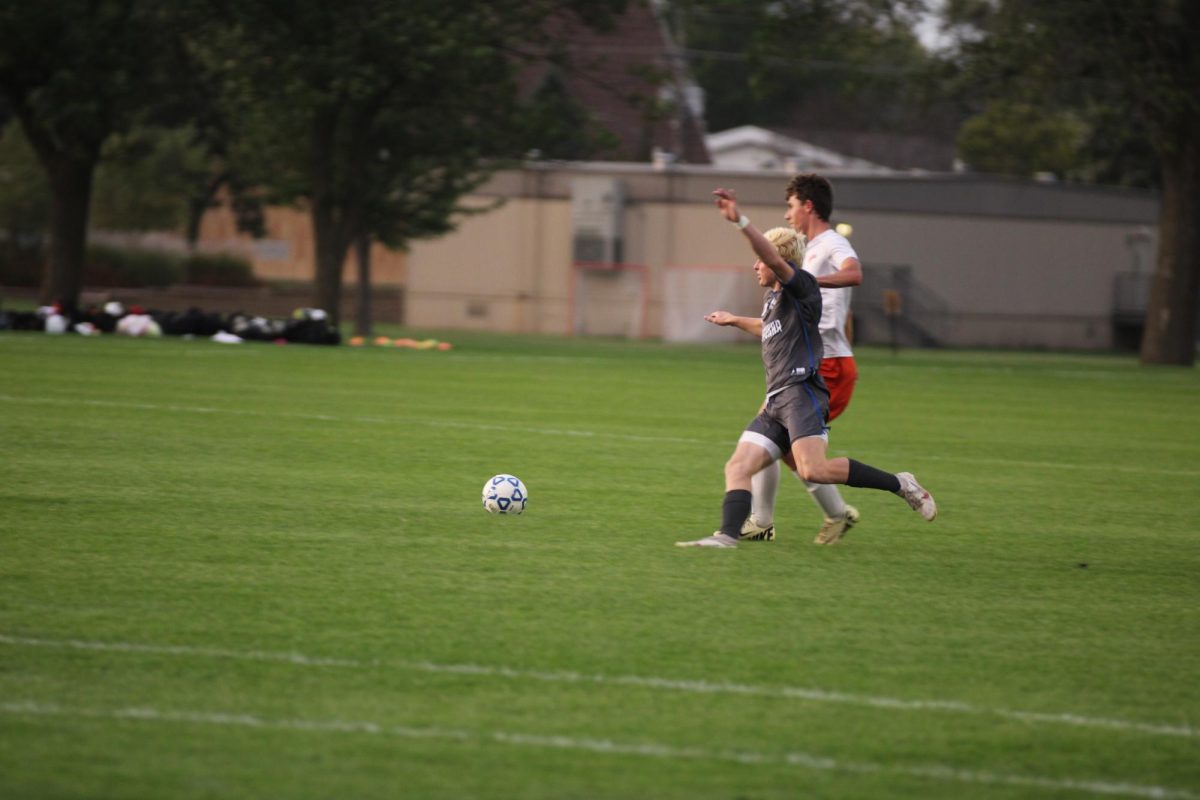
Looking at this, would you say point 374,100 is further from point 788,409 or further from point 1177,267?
point 788,409

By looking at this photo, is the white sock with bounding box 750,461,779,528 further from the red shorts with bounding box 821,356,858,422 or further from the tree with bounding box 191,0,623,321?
the tree with bounding box 191,0,623,321

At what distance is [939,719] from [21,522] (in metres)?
5.80

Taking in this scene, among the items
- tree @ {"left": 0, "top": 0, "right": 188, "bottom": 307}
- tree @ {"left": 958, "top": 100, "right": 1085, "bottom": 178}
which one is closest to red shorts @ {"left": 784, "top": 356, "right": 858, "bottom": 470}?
tree @ {"left": 0, "top": 0, "right": 188, "bottom": 307}

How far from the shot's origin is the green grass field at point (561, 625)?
205 inches

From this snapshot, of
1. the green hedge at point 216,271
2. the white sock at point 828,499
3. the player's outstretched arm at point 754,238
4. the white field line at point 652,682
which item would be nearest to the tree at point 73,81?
the green hedge at point 216,271

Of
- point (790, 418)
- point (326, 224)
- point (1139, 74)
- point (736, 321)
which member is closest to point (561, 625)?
point (790, 418)

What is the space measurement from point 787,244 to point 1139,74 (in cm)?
2468

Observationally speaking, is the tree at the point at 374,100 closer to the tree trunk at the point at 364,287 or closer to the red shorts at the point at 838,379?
the tree trunk at the point at 364,287

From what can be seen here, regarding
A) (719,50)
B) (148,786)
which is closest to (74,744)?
(148,786)

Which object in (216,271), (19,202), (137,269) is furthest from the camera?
(216,271)

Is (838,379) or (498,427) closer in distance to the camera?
(838,379)

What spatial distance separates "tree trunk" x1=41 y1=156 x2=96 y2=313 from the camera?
120 ft

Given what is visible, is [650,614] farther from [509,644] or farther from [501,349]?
[501,349]

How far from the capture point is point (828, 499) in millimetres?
9641
